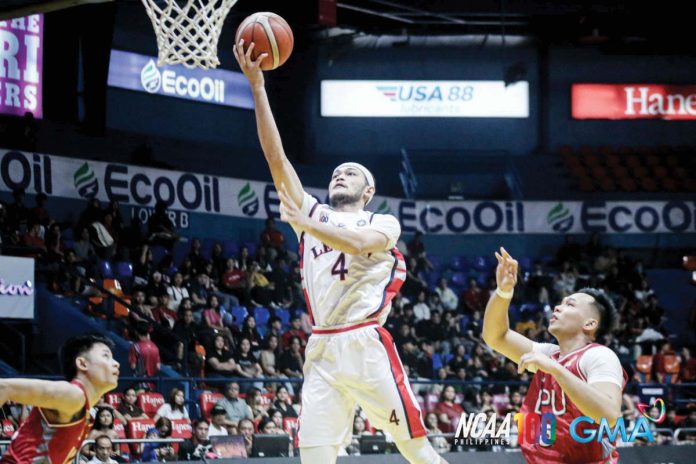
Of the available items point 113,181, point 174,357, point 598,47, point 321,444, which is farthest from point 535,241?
point 321,444

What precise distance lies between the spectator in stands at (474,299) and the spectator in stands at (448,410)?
5.19 m

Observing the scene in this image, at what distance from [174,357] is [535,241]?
11.6 meters

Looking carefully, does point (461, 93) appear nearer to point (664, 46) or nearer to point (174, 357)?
point (664, 46)

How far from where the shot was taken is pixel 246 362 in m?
15.0

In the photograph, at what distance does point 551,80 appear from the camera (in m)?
26.4

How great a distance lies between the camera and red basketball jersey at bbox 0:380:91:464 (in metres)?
5.42

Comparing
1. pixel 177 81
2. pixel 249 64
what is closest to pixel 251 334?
pixel 177 81

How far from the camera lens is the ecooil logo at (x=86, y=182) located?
18.3 metres

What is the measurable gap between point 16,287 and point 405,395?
882cm

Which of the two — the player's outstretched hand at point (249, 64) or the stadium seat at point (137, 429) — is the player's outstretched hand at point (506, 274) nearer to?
the player's outstretched hand at point (249, 64)

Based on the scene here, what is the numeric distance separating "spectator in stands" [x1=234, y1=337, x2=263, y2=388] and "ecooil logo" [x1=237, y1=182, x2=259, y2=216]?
18.9ft

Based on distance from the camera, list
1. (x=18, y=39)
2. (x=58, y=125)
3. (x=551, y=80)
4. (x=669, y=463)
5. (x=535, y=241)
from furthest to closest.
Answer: (x=551, y=80) → (x=535, y=241) → (x=58, y=125) → (x=18, y=39) → (x=669, y=463)

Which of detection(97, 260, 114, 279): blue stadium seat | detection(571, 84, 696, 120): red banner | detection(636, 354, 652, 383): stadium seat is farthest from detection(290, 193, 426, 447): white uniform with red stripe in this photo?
detection(571, 84, 696, 120): red banner

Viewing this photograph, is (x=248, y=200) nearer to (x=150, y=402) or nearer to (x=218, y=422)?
(x=150, y=402)
